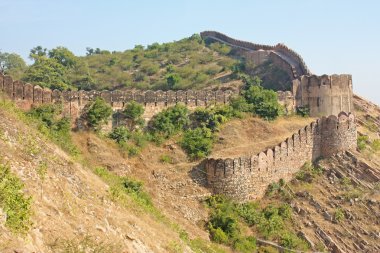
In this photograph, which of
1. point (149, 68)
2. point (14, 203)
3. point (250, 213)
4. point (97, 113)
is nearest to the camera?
point (14, 203)

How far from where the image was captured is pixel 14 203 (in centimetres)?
1038

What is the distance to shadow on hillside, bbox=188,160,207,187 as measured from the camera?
21.4 metres

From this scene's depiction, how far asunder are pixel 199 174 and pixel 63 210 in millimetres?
10050

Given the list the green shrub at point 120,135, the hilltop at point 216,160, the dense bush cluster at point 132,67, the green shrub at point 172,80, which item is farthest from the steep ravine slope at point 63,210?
the green shrub at point 172,80

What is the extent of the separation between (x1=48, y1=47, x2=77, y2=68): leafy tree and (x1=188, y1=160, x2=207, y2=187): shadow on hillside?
20.1 m

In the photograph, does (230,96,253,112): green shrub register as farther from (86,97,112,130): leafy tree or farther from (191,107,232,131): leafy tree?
(86,97,112,130): leafy tree

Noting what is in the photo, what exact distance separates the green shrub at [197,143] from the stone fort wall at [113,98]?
1.86 metres

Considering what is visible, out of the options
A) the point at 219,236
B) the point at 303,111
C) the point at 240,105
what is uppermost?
the point at 240,105

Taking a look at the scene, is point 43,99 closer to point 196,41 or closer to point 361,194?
point 361,194

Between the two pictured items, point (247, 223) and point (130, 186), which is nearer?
point (130, 186)

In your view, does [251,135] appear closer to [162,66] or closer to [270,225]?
[270,225]

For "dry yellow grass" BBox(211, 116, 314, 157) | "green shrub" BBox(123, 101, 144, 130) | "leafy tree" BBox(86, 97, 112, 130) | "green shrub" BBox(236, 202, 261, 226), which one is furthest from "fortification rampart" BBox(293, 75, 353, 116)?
"leafy tree" BBox(86, 97, 112, 130)

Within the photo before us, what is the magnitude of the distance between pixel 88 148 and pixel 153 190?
107 inches

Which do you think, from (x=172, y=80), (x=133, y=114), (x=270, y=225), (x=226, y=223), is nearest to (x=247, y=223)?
(x=270, y=225)
